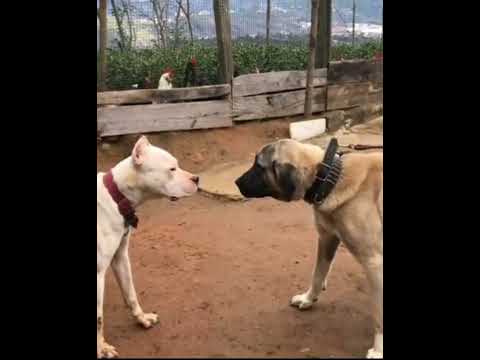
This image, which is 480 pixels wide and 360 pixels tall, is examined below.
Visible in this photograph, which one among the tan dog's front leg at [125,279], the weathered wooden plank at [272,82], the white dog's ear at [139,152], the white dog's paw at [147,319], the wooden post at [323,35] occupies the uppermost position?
the wooden post at [323,35]

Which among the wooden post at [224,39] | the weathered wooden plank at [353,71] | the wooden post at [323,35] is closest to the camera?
the wooden post at [224,39]

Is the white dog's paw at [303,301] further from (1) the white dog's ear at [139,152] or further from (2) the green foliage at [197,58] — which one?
(2) the green foliage at [197,58]

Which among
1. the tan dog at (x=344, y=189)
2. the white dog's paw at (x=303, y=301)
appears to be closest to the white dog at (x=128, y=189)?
the tan dog at (x=344, y=189)

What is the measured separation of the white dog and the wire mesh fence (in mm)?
5158

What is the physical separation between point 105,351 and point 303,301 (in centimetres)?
136

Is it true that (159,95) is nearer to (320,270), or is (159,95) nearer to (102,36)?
(102,36)

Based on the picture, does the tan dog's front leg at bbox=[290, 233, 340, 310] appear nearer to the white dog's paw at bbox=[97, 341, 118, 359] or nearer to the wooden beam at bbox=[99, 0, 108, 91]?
the white dog's paw at bbox=[97, 341, 118, 359]

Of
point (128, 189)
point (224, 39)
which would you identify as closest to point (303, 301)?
point (128, 189)

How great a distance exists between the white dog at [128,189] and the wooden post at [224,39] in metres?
4.75

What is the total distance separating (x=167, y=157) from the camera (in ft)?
8.33

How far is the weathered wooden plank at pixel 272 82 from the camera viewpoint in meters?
7.27
